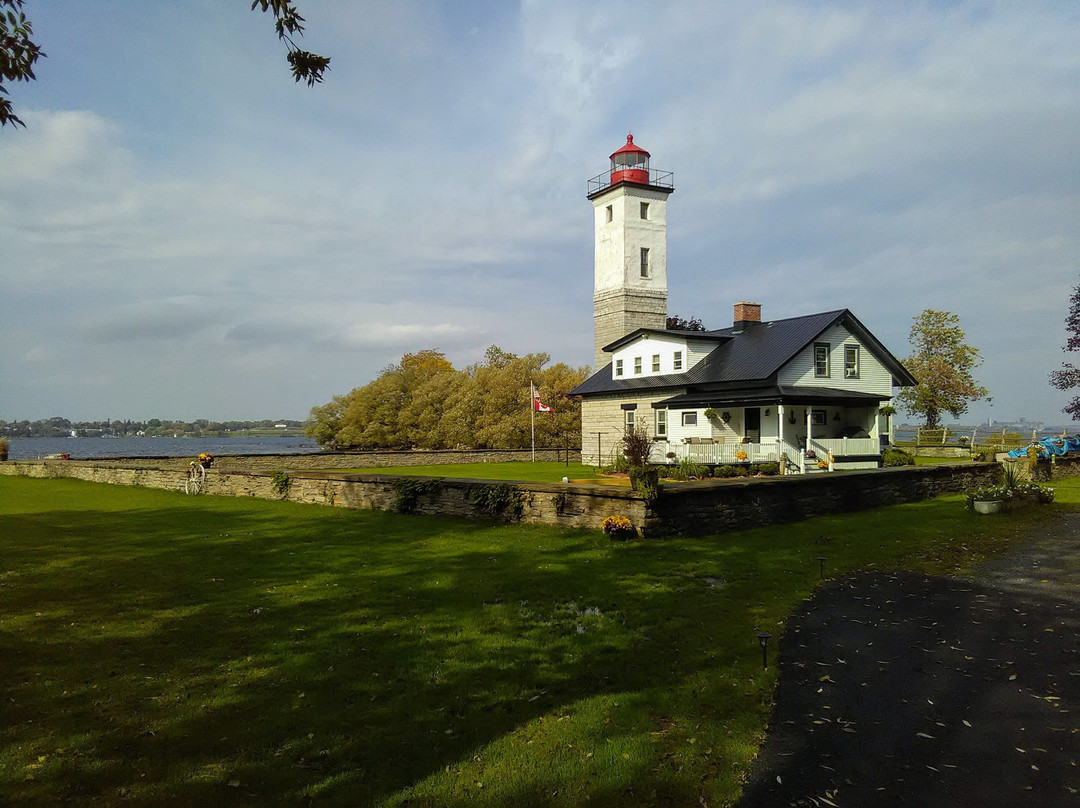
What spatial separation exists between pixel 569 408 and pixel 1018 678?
50.1 metres

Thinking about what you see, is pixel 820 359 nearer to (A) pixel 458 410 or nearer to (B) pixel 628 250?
(B) pixel 628 250

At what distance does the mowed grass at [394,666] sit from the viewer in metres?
5.37

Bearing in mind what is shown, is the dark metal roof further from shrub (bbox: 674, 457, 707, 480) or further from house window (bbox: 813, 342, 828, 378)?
shrub (bbox: 674, 457, 707, 480)

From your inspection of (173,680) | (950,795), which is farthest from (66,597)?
(950,795)

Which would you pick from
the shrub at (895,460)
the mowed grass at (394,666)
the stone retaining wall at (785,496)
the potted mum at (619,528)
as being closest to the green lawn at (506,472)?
the stone retaining wall at (785,496)

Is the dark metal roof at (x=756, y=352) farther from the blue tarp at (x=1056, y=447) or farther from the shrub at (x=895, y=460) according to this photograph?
the blue tarp at (x=1056, y=447)

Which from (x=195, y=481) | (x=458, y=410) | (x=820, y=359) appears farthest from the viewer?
(x=458, y=410)

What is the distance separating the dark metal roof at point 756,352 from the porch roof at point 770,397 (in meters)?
0.38

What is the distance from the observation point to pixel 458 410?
182 ft

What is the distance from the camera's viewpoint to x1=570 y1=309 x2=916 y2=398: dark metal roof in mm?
30938

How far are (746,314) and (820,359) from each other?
24.1ft

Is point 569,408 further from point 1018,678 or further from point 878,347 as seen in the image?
point 1018,678

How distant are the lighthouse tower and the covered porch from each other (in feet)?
43.1

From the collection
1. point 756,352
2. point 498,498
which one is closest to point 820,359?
point 756,352
